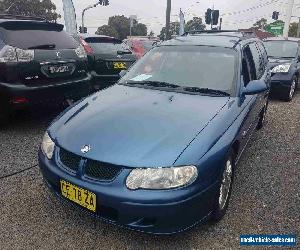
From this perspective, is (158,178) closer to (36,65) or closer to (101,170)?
(101,170)

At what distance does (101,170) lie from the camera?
253 centimetres

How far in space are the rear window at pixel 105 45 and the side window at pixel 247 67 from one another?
3.23 meters

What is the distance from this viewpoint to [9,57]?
177 inches

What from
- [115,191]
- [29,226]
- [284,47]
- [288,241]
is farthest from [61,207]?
[284,47]

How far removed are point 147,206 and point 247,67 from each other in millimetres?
2522

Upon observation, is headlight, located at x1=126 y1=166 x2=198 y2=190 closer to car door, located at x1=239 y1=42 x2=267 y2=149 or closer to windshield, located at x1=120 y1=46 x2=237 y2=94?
car door, located at x1=239 y1=42 x2=267 y2=149

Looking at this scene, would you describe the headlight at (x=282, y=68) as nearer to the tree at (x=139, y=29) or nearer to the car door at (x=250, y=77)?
the car door at (x=250, y=77)

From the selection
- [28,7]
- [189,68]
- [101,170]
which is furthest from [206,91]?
[28,7]

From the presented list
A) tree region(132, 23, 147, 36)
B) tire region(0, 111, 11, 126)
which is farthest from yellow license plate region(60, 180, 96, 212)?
tree region(132, 23, 147, 36)

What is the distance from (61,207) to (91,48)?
4290 millimetres

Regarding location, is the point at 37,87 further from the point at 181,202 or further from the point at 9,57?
the point at 181,202

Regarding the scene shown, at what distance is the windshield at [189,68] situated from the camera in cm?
366

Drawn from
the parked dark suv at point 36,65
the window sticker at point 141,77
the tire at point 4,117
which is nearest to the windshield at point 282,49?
the parked dark suv at point 36,65

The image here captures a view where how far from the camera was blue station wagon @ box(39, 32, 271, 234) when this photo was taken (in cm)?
242
